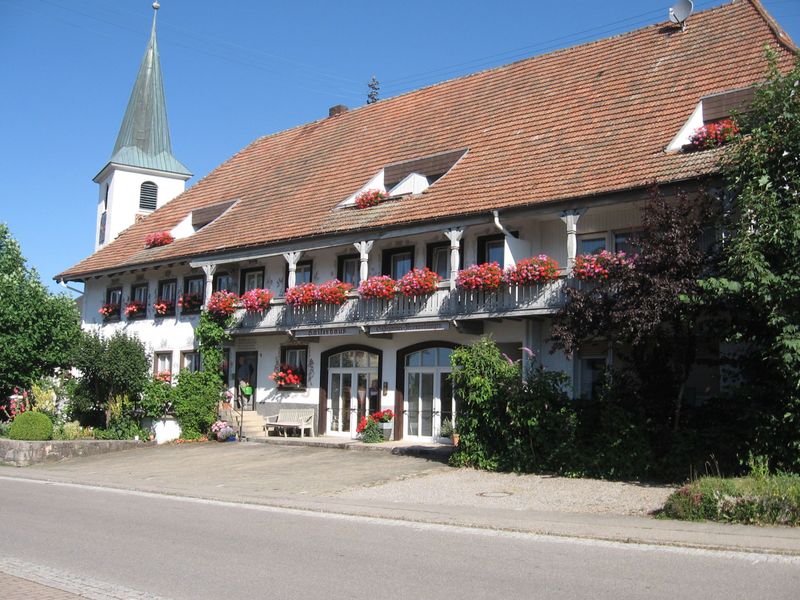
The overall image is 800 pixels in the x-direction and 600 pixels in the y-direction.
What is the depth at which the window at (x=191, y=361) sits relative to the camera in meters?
29.7

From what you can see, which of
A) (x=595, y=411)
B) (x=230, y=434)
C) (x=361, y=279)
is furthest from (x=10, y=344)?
(x=595, y=411)

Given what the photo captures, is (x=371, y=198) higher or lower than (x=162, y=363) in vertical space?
higher

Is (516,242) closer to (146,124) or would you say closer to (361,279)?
(361,279)

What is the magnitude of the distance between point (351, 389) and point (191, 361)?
23.6ft

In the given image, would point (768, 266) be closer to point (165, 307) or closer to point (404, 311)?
point (404, 311)

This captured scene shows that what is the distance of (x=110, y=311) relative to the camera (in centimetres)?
3362

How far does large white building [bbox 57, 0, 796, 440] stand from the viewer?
19.8 meters

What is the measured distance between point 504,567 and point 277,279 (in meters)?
19.8

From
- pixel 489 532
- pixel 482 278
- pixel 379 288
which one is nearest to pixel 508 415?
pixel 482 278

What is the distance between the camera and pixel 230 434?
26.3 metres

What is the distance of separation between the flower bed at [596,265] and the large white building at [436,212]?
1.09 meters

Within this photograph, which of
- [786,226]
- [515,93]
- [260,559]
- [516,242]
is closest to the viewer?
[260,559]

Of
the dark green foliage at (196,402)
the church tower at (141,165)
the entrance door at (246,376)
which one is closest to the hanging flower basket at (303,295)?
the entrance door at (246,376)

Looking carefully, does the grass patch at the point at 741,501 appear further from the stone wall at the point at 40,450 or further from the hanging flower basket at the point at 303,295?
the stone wall at the point at 40,450
